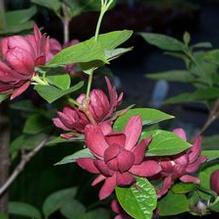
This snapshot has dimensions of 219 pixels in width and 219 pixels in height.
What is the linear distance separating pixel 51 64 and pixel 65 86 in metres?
0.03

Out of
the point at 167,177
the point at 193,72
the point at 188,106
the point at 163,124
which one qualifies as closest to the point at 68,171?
the point at 163,124

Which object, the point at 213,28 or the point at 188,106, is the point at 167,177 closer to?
the point at 188,106

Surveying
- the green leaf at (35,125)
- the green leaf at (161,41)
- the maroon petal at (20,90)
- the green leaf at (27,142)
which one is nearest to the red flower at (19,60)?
the maroon petal at (20,90)

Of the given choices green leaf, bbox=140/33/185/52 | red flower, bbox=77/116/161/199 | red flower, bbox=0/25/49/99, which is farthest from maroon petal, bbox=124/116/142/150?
green leaf, bbox=140/33/185/52

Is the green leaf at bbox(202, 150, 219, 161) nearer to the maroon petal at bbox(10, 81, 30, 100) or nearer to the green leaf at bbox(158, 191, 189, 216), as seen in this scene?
the green leaf at bbox(158, 191, 189, 216)

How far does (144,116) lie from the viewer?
65cm

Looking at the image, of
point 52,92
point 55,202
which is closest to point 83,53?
point 52,92

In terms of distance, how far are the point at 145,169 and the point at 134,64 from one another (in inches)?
249

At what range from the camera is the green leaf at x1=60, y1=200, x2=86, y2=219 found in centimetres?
128

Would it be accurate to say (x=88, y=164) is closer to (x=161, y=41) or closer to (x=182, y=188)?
(x=182, y=188)

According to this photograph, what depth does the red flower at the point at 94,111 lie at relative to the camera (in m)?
0.62

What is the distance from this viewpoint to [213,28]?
9.40 metres

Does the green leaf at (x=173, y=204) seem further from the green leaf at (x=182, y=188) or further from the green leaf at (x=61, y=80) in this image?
the green leaf at (x=61, y=80)

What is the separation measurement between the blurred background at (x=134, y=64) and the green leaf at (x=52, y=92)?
2.28 ft
